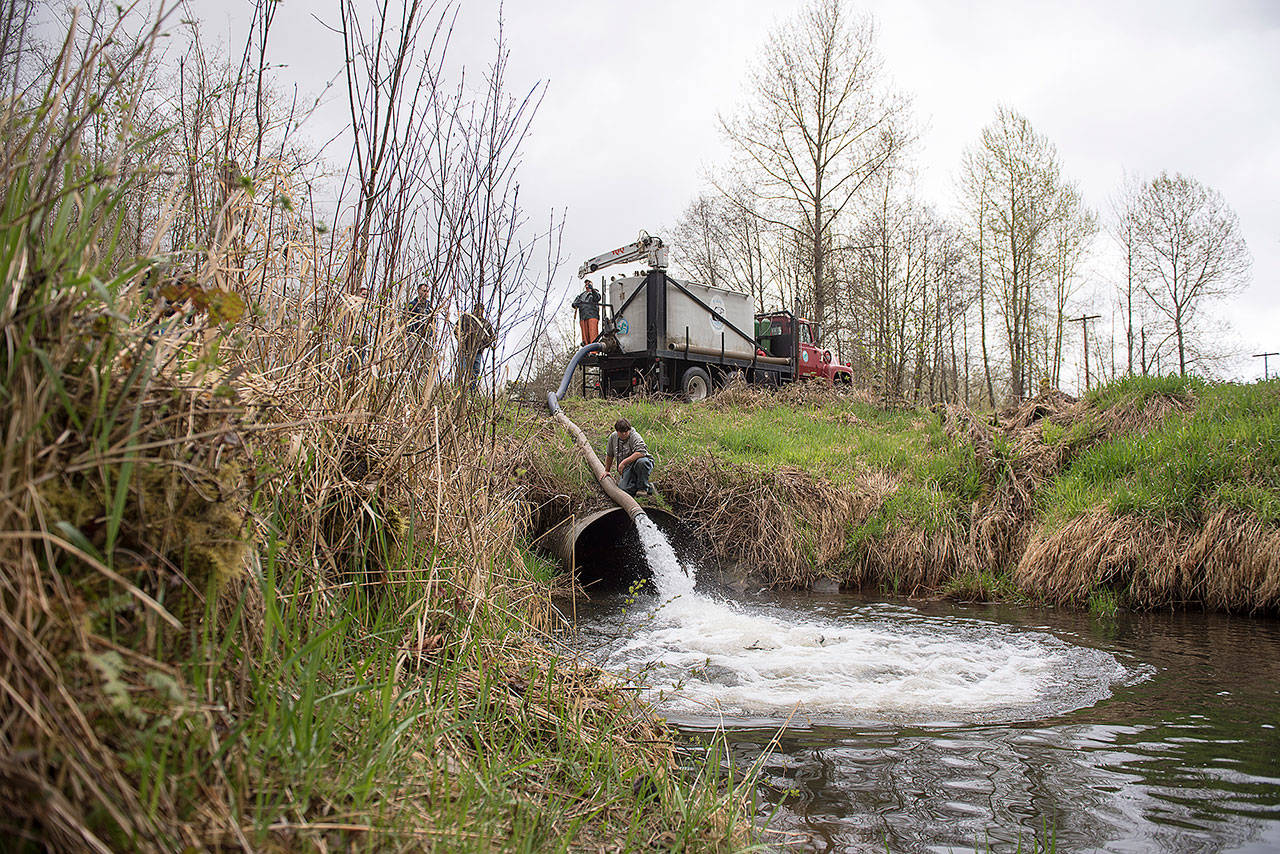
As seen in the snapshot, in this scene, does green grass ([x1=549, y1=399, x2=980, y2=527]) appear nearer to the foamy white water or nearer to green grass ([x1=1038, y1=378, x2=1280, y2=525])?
green grass ([x1=1038, y1=378, x2=1280, y2=525])

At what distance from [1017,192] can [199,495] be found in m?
29.0

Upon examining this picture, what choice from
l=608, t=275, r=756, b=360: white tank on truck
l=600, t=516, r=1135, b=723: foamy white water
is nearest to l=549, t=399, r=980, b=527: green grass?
l=608, t=275, r=756, b=360: white tank on truck

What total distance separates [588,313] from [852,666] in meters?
11.7

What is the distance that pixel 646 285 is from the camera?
53.2ft

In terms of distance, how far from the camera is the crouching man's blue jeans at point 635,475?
9885mm

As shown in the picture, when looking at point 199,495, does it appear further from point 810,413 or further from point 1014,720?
point 810,413

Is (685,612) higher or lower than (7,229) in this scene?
lower

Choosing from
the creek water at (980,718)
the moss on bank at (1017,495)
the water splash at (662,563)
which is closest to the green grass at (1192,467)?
the moss on bank at (1017,495)

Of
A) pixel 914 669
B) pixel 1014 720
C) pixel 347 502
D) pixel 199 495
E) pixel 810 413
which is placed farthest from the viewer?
pixel 810 413

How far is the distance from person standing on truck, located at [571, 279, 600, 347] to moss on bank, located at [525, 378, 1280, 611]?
4.19 metres

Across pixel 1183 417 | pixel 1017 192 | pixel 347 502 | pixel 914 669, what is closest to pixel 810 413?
pixel 1183 417

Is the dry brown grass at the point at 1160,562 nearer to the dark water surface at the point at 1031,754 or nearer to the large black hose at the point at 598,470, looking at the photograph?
the dark water surface at the point at 1031,754

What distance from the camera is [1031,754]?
375cm

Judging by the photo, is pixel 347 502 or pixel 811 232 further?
pixel 811 232
